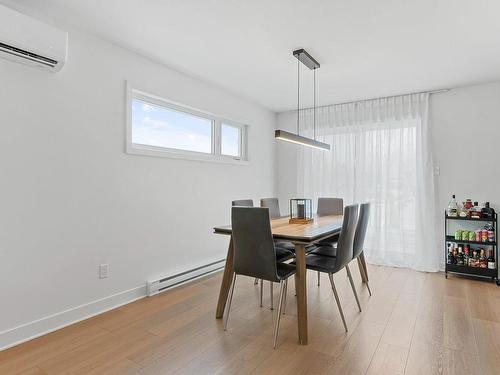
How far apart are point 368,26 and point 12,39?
8.15 ft

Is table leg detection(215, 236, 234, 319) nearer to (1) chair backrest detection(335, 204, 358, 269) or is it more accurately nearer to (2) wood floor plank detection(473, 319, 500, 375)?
(1) chair backrest detection(335, 204, 358, 269)

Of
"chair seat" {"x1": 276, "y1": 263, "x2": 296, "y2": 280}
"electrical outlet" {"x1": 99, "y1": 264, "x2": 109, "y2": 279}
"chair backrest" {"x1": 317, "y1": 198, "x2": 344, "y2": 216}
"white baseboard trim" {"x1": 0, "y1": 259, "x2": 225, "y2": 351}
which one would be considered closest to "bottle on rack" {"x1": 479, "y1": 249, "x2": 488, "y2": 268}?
"chair backrest" {"x1": 317, "y1": 198, "x2": 344, "y2": 216}

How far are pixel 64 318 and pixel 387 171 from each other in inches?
157

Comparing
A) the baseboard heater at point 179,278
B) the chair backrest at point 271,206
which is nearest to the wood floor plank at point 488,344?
the chair backrest at point 271,206

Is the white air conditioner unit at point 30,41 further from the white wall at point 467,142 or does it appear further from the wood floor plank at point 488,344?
the white wall at point 467,142

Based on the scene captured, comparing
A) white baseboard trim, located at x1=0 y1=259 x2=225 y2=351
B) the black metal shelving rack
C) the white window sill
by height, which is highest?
the white window sill

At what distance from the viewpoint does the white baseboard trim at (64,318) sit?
2.04 metres

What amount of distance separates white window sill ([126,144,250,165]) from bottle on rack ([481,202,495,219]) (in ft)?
9.91

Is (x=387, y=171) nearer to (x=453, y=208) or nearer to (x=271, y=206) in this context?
(x=453, y=208)

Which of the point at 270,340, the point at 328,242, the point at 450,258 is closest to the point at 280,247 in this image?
the point at 328,242

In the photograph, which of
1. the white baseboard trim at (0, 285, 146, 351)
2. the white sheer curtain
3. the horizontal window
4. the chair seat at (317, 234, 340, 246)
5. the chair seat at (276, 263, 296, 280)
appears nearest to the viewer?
the white baseboard trim at (0, 285, 146, 351)

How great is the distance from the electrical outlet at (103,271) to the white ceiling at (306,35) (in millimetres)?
1991

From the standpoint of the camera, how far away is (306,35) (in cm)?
247

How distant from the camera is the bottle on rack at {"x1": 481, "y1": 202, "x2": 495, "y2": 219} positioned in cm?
338
